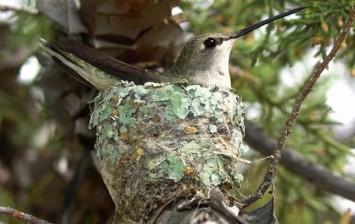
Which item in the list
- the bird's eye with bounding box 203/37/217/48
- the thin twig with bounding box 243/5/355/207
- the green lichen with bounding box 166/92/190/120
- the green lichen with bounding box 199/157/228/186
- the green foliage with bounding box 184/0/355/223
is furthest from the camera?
the green foliage with bounding box 184/0/355/223

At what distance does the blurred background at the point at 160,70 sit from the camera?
15.1 feet

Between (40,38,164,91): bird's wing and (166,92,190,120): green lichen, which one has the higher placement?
(40,38,164,91): bird's wing

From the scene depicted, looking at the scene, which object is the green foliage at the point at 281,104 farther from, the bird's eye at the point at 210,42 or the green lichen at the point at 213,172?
the green lichen at the point at 213,172

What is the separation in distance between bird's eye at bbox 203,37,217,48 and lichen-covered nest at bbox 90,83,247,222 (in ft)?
1.55

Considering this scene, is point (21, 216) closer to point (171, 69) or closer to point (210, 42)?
point (171, 69)

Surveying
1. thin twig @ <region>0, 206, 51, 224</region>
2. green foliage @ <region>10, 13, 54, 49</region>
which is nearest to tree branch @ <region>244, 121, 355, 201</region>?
green foliage @ <region>10, 13, 54, 49</region>

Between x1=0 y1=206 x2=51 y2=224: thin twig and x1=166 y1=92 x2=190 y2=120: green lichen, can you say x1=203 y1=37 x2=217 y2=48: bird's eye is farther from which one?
x1=0 y1=206 x2=51 y2=224: thin twig

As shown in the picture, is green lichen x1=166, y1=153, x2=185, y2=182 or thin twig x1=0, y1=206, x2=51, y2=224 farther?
green lichen x1=166, y1=153, x2=185, y2=182

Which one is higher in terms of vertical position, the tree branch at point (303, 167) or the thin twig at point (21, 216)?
the thin twig at point (21, 216)

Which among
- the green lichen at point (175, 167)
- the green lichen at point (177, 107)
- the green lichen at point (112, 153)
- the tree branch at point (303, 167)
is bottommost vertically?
the tree branch at point (303, 167)

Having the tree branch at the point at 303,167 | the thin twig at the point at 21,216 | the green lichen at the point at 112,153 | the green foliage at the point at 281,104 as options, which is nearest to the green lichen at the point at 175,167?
the green lichen at the point at 112,153

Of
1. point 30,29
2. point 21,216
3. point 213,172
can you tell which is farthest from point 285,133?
point 30,29

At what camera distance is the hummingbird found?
14.4 feet

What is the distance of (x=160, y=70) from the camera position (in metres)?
5.08
